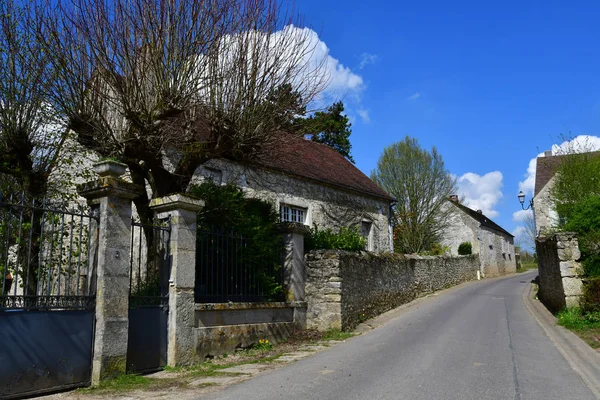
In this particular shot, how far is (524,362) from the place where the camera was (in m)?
6.92

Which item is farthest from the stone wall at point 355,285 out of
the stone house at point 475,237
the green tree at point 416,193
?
the stone house at point 475,237

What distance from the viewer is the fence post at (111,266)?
5.83m

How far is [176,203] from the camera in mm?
7090

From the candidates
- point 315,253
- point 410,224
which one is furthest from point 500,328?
point 410,224

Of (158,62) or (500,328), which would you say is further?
(500,328)

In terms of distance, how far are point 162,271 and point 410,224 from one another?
2283 cm

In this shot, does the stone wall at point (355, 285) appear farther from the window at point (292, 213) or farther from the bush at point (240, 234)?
the window at point (292, 213)

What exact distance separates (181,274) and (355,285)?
593cm

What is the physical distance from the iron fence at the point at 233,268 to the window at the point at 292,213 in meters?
6.07

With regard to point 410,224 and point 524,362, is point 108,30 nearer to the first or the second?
point 524,362

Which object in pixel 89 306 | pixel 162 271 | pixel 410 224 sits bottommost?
pixel 89 306

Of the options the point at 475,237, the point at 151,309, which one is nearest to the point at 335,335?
the point at 151,309

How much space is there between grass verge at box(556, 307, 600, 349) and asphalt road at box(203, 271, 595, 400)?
2.00ft

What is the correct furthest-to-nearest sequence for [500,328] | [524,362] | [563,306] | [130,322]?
[563,306], [500,328], [524,362], [130,322]
